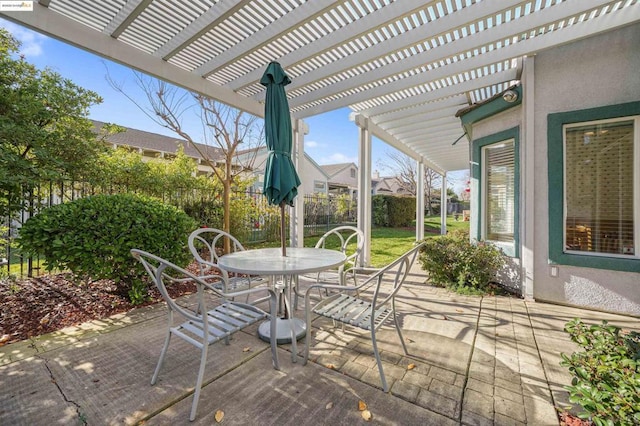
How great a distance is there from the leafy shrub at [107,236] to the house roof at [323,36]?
6.01 feet

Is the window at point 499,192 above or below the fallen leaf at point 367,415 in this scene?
above

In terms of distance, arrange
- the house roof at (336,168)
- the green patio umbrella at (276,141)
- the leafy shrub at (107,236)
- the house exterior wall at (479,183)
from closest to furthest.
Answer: the green patio umbrella at (276,141) → the leafy shrub at (107,236) → the house exterior wall at (479,183) → the house roof at (336,168)

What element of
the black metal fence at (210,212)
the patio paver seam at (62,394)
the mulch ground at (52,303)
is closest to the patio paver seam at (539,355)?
the patio paver seam at (62,394)

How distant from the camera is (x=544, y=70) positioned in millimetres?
3871

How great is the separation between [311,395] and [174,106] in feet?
23.2

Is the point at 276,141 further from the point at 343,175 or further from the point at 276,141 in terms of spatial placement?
the point at 343,175

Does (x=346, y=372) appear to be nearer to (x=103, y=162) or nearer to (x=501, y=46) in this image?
(x=501, y=46)

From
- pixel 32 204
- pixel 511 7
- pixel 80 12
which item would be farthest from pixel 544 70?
pixel 32 204

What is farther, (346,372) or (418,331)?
(418,331)

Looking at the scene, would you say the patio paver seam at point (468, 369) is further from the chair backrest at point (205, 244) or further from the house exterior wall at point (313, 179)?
the house exterior wall at point (313, 179)

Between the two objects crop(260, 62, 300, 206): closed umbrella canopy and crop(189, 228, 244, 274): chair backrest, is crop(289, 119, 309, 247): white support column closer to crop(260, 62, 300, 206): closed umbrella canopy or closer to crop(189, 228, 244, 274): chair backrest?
crop(189, 228, 244, 274): chair backrest

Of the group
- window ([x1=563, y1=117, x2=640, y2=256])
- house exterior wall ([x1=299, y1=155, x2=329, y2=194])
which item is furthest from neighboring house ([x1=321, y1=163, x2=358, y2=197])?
window ([x1=563, y1=117, x2=640, y2=256])

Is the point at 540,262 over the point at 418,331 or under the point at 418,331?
over

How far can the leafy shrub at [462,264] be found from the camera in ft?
14.4
